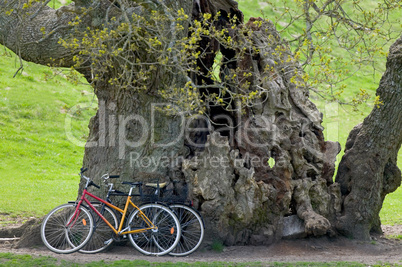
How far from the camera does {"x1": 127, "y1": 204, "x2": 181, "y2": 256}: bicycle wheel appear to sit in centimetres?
827

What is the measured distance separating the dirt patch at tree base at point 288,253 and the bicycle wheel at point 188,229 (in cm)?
19

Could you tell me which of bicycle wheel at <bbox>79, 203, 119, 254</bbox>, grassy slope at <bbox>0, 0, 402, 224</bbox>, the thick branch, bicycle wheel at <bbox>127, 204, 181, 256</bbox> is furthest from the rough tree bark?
the thick branch

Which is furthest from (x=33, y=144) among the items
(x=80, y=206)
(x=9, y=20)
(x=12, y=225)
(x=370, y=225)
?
(x=370, y=225)

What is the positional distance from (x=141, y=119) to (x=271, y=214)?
3.04 metres

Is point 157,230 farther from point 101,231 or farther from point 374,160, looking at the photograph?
point 374,160

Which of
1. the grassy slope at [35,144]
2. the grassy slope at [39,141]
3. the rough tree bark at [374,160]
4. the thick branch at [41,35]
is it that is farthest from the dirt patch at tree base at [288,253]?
the grassy slope at [35,144]

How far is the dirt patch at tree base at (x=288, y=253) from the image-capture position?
8023 millimetres

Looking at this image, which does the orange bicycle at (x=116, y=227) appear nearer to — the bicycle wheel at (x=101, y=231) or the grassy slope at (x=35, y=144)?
the bicycle wheel at (x=101, y=231)

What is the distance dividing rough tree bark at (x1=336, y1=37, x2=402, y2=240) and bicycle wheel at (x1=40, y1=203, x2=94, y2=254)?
4.85 meters

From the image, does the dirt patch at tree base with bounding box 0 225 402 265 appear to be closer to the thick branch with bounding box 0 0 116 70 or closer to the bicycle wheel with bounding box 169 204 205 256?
the bicycle wheel with bounding box 169 204 205 256

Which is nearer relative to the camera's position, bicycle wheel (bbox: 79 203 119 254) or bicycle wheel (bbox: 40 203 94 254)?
bicycle wheel (bbox: 40 203 94 254)

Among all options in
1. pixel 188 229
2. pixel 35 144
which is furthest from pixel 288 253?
pixel 35 144

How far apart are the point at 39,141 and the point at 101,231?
13.7m

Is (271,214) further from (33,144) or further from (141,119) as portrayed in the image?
(33,144)
